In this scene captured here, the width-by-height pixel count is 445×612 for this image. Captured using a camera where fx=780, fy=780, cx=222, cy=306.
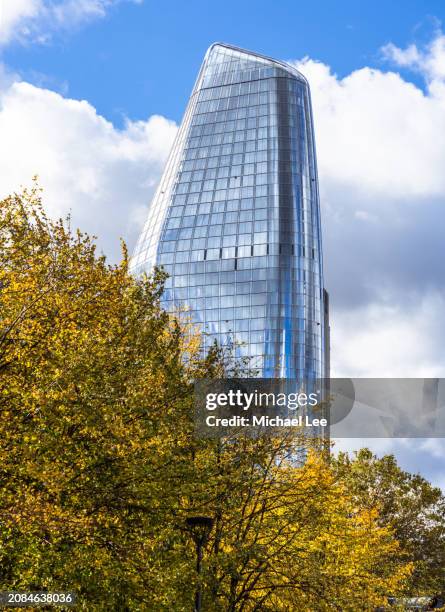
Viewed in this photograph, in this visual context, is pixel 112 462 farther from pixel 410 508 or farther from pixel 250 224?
pixel 250 224

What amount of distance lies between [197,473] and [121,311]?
6.21m

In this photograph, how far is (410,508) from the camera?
64562 millimetres

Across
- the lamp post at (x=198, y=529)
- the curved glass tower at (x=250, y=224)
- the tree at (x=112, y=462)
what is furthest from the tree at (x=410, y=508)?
the curved glass tower at (x=250, y=224)

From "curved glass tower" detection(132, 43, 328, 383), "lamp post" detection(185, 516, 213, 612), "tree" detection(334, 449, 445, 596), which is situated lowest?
"lamp post" detection(185, 516, 213, 612)

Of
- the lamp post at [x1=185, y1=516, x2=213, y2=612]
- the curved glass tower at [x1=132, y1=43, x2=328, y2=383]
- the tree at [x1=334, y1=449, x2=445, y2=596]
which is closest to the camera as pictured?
the lamp post at [x1=185, y1=516, x2=213, y2=612]

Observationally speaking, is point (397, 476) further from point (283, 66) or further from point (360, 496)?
point (283, 66)

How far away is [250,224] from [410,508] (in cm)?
9352

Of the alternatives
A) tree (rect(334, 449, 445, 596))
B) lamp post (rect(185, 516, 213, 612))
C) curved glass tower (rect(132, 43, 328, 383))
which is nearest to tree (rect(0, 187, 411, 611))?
lamp post (rect(185, 516, 213, 612))

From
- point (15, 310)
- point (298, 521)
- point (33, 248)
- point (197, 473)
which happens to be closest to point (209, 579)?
point (197, 473)

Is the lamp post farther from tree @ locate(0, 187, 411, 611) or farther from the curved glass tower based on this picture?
the curved glass tower

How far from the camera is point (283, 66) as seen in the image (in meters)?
170

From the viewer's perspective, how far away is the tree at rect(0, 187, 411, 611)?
20078 millimetres

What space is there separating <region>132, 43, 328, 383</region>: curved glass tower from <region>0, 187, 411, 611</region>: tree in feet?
354

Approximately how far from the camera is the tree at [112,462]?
2008cm
